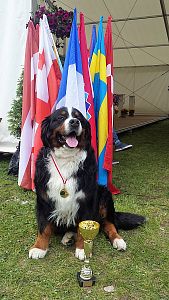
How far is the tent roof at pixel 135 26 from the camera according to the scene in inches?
415

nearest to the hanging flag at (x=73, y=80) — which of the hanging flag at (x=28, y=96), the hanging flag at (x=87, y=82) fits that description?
the hanging flag at (x=87, y=82)

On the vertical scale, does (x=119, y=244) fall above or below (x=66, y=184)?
below

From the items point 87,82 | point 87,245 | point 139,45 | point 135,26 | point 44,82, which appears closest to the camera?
point 87,245

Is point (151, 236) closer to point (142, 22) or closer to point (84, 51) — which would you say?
point (84, 51)

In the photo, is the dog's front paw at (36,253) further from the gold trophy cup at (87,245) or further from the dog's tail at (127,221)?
the dog's tail at (127,221)

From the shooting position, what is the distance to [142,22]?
11.9 metres

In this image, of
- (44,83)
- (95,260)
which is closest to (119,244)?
(95,260)

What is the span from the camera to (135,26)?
1230 centimetres

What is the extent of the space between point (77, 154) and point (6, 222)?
117 cm

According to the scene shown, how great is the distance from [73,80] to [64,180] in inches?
56.4

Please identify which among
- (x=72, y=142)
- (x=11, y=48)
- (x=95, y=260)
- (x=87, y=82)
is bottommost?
(x=95, y=260)

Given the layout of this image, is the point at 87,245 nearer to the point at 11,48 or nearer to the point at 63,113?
the point at 63,113

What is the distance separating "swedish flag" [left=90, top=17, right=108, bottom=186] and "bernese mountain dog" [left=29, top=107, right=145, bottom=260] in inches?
44.5

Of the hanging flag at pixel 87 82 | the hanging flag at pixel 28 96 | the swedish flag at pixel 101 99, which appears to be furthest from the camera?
the hanging flag at pixel 28 96
